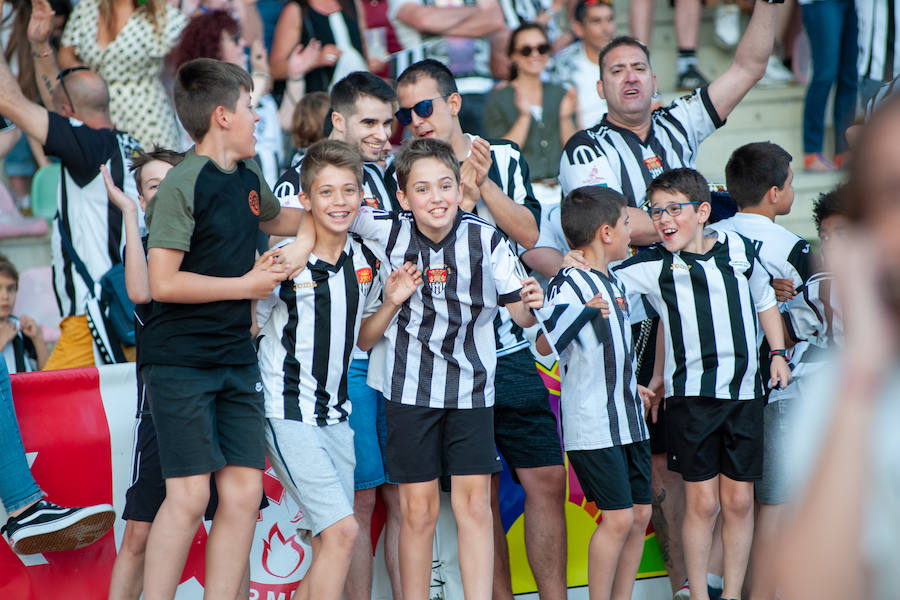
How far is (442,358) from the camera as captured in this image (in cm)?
351

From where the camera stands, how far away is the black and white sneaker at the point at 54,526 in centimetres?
346

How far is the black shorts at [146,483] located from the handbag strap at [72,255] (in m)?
1.63

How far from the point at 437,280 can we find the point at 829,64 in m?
4.88

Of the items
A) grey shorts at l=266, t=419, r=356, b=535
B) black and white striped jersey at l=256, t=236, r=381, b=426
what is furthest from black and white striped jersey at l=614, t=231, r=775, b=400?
grey shorts at l=266, t=419, r=356, b=535

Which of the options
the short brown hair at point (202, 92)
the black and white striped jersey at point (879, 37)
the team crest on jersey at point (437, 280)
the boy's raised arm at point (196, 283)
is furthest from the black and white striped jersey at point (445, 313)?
the black and white striped jersey at point (879, 37)

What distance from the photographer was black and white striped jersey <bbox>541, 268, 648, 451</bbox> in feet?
12.2

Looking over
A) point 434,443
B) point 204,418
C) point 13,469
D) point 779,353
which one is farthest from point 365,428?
point 779,353

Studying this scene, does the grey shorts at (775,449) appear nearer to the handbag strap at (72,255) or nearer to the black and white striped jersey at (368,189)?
the black and white striped jersey at (368,189)

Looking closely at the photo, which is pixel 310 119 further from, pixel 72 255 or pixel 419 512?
pixel 419 512

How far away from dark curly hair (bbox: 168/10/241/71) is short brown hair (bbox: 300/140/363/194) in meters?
2.53

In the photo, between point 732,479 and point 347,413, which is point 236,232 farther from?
point 732,479

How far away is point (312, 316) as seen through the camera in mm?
3422

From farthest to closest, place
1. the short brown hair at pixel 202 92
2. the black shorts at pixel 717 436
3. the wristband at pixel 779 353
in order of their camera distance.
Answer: the wristband at pixel 779 353, the black shorts at pixel 717 436, the short brown hair at pixel 202 92

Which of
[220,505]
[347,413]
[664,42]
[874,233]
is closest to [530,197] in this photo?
[347,413]
